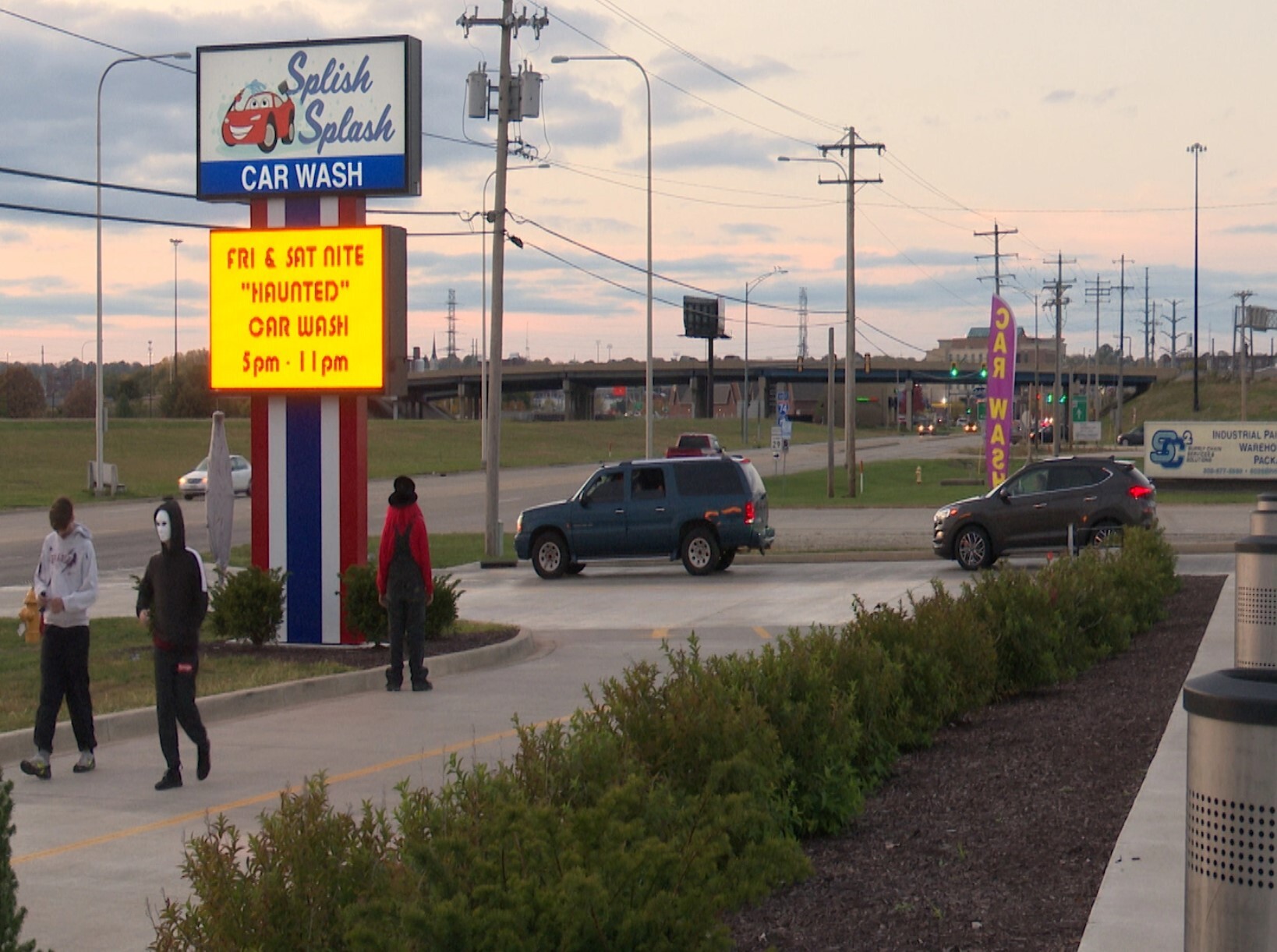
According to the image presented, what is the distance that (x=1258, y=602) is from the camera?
389 inches

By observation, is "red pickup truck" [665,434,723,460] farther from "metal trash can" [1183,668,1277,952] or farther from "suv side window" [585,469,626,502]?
"metal trash can" [1183,668,1277,952]

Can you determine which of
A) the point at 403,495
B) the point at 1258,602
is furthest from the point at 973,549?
the point at 1258,602

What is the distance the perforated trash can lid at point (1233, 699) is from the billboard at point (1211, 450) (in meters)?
44.8

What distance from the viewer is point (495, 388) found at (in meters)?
30.2

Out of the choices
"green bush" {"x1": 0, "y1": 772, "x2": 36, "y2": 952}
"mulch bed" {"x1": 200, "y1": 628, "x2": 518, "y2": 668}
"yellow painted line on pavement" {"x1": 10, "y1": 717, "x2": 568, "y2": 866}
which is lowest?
"mulch bed" {"x1": 200, "y1": 628, "x2": 518, "y2": 668}

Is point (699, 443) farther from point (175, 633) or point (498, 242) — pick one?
point (175, 633)

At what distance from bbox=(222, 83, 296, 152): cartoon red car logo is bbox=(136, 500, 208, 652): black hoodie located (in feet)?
29.9

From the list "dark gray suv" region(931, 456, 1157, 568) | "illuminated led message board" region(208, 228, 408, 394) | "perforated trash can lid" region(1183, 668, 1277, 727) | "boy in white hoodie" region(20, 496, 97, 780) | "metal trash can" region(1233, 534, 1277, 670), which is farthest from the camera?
"dark gray suv" region(931, 456, 1157, 568)

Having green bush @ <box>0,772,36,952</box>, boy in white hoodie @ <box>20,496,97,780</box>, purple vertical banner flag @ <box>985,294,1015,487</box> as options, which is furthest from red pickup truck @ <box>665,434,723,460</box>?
green bush @ <box>0,772,36,952</box>

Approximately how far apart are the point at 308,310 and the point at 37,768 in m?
8.44

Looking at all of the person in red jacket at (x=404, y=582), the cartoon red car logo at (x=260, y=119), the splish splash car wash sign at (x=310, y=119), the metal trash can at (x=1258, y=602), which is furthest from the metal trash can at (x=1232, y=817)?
the cartoon red car logo at (x=260, y=119)

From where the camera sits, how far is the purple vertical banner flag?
3203cm

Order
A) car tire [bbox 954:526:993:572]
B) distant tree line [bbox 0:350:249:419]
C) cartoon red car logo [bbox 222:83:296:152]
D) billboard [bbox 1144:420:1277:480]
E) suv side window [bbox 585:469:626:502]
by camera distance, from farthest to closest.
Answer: distant tree line [bbox 0:350:249:419] → billboard [bbox 1144:420:1277:480] → suv side window [bbox 585:469:626:502] → car tire [bbox 954:526:993:572] → cartoon red car logo [bbox 222:83:296:152]

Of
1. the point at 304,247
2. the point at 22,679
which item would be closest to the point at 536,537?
the point at 304,247
